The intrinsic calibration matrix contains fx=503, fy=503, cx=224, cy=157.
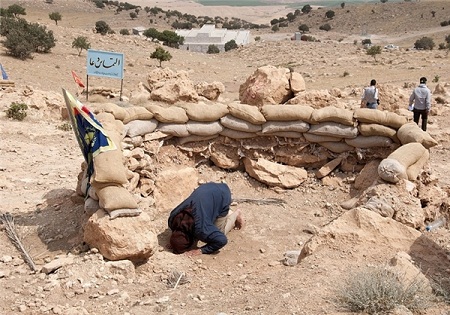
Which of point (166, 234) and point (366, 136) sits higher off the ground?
point (366, 136)

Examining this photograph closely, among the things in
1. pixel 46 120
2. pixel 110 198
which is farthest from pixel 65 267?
pixel 46 120

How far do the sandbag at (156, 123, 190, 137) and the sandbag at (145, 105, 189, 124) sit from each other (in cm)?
7

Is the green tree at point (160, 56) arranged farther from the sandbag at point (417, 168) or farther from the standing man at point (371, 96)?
the sandbag at point (417, 168)

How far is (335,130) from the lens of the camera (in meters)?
7.21

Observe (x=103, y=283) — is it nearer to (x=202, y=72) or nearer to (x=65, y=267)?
(x=65, y=267)

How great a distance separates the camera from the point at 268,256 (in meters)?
5.57

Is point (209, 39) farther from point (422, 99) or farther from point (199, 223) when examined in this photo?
point (199, 223)

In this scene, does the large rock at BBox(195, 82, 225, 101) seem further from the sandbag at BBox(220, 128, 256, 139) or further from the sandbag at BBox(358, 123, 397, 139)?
the sandbag at BBox(358, 123, 397, 139)

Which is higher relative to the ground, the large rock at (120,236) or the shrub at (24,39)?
the large rock at (120,236)

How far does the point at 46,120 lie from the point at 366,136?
7.37 meters

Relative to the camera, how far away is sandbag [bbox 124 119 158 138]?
660 centimetres

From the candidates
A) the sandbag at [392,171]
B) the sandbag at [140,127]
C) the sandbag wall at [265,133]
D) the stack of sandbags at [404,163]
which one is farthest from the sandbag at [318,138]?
the sandbag at [140,127]

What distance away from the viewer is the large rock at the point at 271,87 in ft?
30.9

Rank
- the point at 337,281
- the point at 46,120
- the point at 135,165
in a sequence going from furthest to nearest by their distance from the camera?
1. the point at 46,120
2. the point at 135,165
3. the point at 337,281
